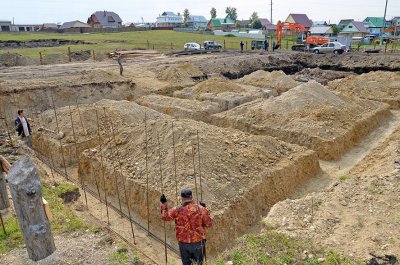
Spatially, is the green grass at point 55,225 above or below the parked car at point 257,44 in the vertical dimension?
below

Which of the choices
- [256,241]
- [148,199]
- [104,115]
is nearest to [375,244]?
[256,241]

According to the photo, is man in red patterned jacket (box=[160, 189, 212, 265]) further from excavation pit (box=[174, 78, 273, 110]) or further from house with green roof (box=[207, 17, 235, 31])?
house with green roof (box=[207, 17, 235, 31])

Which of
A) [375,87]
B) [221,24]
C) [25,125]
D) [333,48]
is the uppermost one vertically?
[221,24]

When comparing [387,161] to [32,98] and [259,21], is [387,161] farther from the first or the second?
[259,21]

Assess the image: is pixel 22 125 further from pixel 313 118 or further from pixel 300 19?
pixel 300 19

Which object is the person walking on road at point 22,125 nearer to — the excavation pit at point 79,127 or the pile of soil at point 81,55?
the excavation pit at point 79,127

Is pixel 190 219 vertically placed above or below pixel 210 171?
above

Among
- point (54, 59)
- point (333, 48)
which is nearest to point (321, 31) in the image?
point (333, 48)

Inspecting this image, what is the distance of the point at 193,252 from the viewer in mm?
5137

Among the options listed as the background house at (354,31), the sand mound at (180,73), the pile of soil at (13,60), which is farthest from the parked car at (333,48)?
the pile of soil at (13,60)

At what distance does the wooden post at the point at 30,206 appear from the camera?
4418 mm

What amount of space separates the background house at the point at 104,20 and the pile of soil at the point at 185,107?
65658 millimetres

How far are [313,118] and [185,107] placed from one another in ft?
18.7

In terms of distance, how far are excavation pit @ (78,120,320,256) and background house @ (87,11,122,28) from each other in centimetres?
7255
